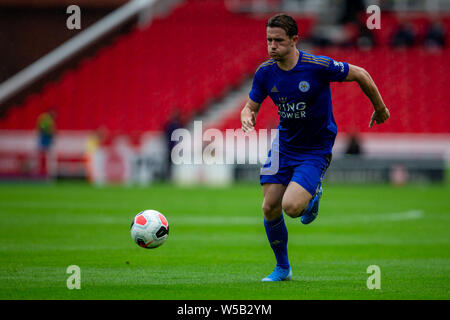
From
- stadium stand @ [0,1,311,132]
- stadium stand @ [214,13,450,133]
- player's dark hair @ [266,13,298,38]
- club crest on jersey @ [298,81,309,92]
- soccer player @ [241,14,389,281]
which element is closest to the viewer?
player's dark hair @ [266,13,298,38]

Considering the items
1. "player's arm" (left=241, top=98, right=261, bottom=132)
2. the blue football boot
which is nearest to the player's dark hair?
"player's arm" (left=241, top=98, right=261, bottom=132)

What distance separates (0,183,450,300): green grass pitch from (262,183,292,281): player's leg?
18cm

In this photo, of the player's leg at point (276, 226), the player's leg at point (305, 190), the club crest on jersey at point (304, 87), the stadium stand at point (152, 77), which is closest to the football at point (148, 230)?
the player's leg at point (276, 226)

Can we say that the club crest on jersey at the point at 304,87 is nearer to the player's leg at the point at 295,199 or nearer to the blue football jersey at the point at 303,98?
the blue football jersey at the point at 303,98

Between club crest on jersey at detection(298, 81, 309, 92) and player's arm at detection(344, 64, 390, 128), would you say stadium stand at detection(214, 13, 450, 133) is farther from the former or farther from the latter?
club crest on jersey at detection(298, 81, 309, 92)

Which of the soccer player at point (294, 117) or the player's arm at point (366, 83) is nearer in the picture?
the soccer player at point (294, 117)

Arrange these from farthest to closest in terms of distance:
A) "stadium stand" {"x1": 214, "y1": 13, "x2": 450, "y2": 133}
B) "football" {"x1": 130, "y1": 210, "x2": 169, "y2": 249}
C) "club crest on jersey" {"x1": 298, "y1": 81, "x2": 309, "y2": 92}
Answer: "stadium stand" {"x1": 214, "y1": 13, "x2": 450, "y2": 133} < "football" {"x1": 130, "y1": 210, "x2": 169, "y2": 249} < "club crest on jersey" {"x1": 298, "y1": 81, "x2": 309, "y2": 92}

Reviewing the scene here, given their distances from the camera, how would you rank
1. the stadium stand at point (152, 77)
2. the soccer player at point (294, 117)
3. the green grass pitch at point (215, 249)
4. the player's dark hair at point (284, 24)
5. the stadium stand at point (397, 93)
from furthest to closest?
the stadium stand at point (152, 77)
the stadium stand at point (397, 93)
the soccer player at point (294, 117)
the player's dark hair at point (284, 24)
the green grass pitch at point (215, 249)

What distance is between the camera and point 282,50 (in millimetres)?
8070

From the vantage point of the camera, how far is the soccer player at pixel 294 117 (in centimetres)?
809

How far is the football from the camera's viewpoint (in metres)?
8.93

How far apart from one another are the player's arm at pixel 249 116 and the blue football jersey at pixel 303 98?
7 cm
